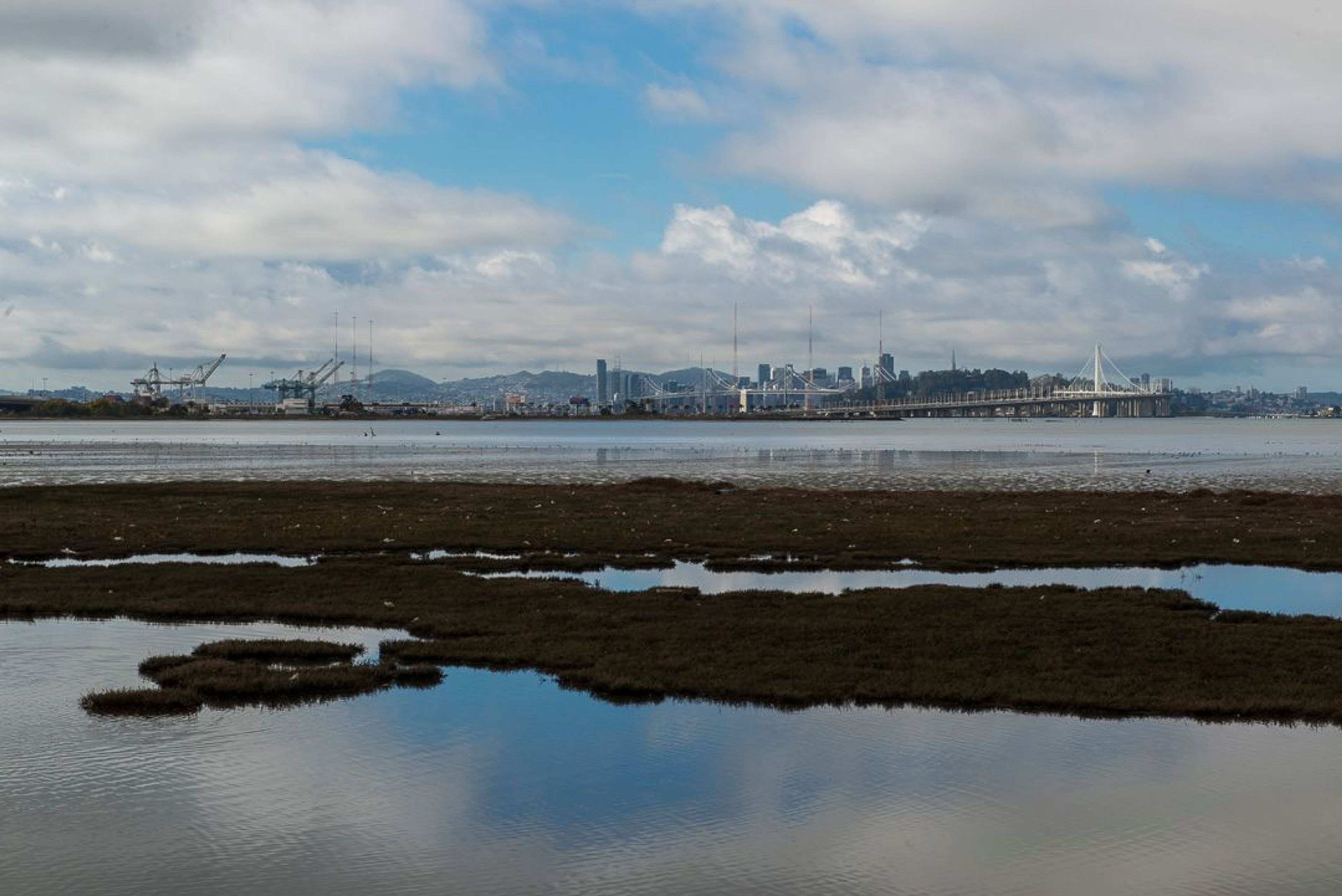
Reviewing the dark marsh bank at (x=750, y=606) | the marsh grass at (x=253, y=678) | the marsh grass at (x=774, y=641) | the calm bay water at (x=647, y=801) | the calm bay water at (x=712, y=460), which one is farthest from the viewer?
the calm bay water at (x=712, y=460)

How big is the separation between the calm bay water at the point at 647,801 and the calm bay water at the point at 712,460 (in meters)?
43.9

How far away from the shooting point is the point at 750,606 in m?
21.2

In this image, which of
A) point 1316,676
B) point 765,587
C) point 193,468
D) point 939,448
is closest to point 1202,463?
point 939,448

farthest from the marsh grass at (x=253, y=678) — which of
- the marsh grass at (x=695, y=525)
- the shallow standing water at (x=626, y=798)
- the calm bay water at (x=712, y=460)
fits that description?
the calm bay water at (x=712, y=460)

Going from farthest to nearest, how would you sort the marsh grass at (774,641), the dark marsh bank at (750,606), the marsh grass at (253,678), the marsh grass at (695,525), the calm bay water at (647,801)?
the marsh grass at (695,525)
the dark marsh bank at (750,606)
the marsh grass at (774,641)
the marsh grass at (253,678)
the calm bay water at (647,801)

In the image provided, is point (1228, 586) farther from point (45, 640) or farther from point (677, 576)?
point (45, 640)

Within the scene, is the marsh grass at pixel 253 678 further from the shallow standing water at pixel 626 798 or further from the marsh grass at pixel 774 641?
the shallow standing water at pixel 626 798

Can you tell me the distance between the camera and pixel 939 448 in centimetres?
12175

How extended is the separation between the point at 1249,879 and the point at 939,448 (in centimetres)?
11398

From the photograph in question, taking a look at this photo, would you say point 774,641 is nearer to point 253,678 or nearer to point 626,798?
point 626,798

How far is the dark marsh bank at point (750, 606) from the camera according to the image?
1541cm

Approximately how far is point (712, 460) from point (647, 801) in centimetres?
7893

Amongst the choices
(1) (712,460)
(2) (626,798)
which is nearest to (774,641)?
(2) (626,798)

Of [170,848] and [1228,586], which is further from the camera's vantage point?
[1228,586]
